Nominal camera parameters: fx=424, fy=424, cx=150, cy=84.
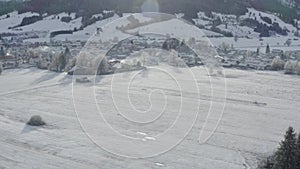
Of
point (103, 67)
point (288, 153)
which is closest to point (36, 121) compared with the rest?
point (288, 153)

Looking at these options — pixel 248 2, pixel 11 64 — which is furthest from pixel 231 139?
pixel 248 2

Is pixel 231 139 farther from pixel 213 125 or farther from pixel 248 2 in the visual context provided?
pixel 248 2

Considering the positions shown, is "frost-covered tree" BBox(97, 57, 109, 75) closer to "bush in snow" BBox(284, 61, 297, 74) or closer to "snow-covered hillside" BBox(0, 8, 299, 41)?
"bush in snow" BBox(284, 61, 297, 74)

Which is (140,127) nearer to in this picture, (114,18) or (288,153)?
(288,153)

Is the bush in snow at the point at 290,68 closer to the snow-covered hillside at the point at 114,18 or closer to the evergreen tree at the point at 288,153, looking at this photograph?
the evergreen tree at the point at 288,153

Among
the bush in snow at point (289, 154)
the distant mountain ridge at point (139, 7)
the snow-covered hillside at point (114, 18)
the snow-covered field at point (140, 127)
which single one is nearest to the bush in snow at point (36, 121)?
the snow-covered field at point (140, 127)

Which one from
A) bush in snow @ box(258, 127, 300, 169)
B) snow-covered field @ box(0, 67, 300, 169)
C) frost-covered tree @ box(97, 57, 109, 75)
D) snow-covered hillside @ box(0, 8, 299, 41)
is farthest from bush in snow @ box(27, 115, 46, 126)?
snow-covered hillside @ box(0, 8, 299, 41)
